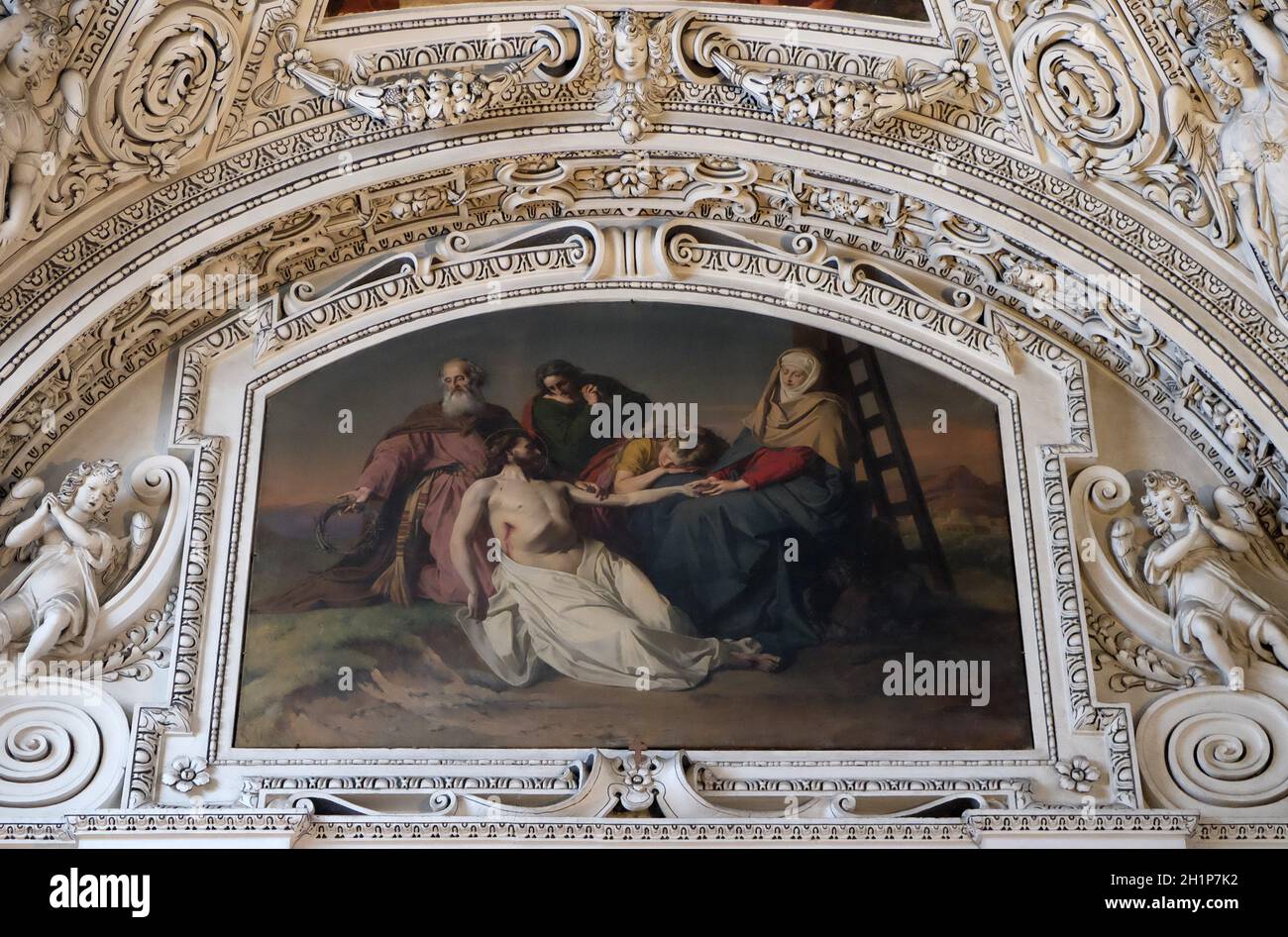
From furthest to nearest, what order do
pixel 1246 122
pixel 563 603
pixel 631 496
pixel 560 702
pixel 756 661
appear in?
pixel 631 496 < pixel 1246 122 < pixel 563 603 < pixel 756 661 < pixel 560 702

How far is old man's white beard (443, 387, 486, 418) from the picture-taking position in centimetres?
1059

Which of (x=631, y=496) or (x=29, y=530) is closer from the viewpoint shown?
(x=29, y=530)

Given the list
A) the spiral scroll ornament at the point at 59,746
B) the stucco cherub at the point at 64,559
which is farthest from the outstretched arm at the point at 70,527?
the spiral scroll ornament at the point at 59,746

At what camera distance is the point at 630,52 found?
10.6m

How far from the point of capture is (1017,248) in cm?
1070

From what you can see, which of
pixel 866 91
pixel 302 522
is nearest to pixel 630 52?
pixel 866 91

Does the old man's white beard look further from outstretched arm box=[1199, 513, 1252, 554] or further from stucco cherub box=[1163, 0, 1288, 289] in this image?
stucco cherub box=[1163, 0, 1288, 289]

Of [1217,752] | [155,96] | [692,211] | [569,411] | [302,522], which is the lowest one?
[1217,752]

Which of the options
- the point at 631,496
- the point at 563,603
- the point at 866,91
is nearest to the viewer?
the point at 563,603

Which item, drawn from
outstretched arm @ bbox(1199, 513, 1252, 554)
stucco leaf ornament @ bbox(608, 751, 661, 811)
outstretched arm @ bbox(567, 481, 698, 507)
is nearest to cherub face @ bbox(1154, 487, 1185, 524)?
outstretched arm @ bbox(1199, 513, 1252, 554)

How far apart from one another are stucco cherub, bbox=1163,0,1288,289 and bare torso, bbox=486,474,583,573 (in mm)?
3924

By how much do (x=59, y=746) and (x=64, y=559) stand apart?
3.33ft

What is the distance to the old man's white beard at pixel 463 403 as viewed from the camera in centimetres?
1059

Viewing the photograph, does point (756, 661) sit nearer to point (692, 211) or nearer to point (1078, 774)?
point (1078, 774)
